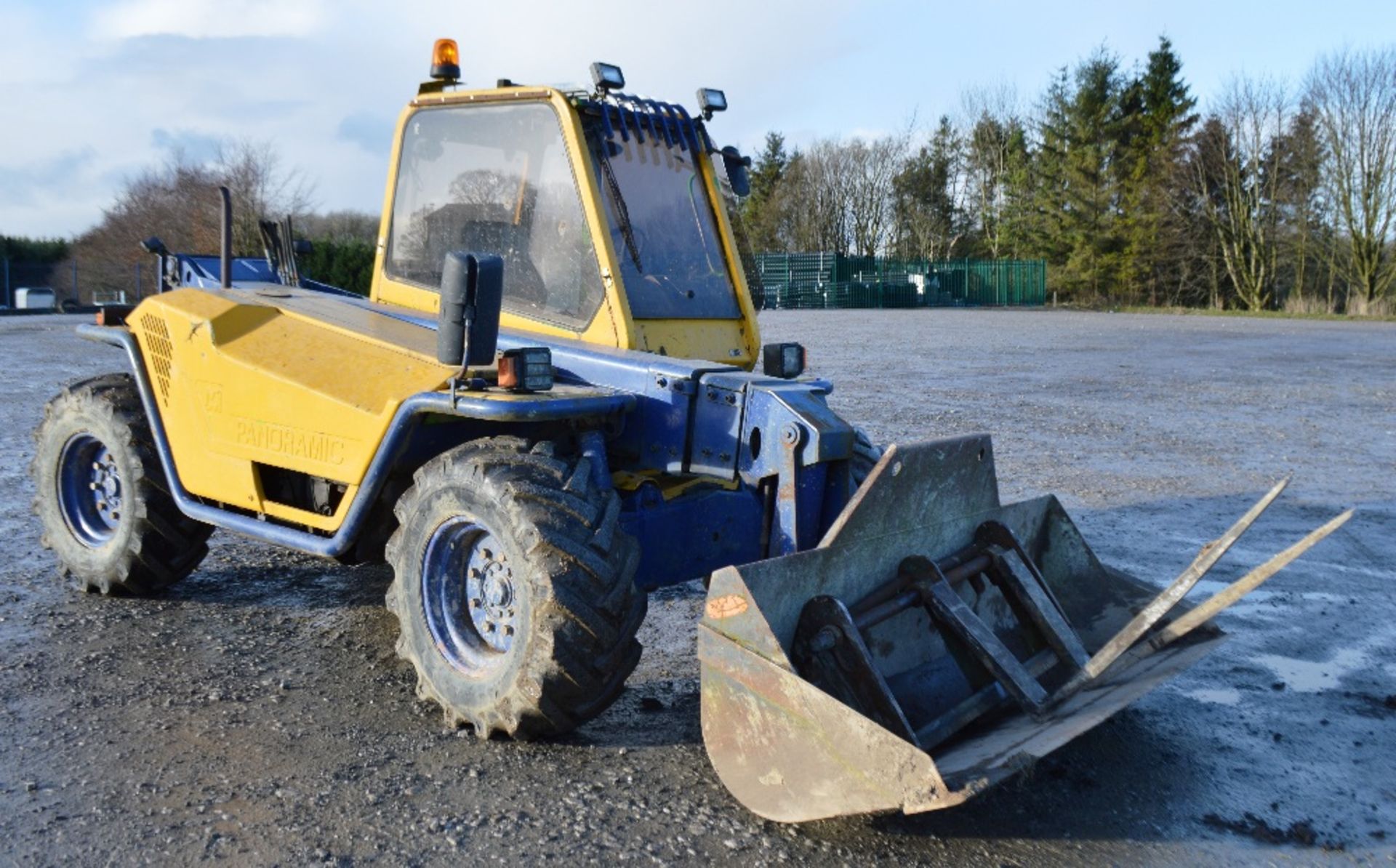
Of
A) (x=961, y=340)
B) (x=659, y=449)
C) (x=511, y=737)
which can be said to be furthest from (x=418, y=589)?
(x=961, y=340)

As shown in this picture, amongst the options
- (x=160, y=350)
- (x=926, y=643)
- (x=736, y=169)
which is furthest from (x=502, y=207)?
(x=926, y=643)

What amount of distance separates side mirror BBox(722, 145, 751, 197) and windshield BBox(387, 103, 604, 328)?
107cm

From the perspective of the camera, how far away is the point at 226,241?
6383 millimetres

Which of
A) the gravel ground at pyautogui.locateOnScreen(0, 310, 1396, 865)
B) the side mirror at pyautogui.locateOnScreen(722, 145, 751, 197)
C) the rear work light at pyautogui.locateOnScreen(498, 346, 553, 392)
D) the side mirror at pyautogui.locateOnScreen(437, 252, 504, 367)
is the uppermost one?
the side mirror at pyautogui.locateOnScreen(722, 145, 751, 197)

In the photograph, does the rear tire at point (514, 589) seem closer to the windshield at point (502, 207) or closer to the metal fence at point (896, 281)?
the windshield at point (502, 207)

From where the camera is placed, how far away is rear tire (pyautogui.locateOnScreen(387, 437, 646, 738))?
4.39m

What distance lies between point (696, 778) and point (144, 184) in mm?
35868

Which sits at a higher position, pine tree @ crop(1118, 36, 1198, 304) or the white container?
pine tree @ crop(1118, 36, 1198, 304)

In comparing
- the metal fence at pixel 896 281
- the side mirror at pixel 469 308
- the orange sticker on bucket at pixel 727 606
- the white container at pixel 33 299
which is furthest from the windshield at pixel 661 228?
the metal fence at pixel 896 281

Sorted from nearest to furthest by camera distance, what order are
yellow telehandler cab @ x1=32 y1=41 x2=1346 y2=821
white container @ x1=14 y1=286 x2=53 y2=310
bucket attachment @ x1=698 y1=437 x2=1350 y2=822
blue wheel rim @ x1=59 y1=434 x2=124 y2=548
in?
bucket attachment @ x1=698 y1=437 x2=1350 y2=822 → yellow telehandler cab @ x1=32 y1=41 x2=1346 y2=821 → blue wheel rim @ x1=59 y1=434 x2=124 y2=548 → white container @ x1=14 y1=286 x2=53 y2=310

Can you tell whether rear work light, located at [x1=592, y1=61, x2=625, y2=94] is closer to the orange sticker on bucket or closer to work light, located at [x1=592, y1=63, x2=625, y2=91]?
work light, located at [x1=592, y1=63, x2=625, y2=91]

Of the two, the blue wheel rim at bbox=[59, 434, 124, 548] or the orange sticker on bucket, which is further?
the blue wheel rim at bbox=[59, 434, 124, 548]

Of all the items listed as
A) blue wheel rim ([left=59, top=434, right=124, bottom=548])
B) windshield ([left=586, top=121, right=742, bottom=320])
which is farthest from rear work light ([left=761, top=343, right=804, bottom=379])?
blue wheel rim ([left=59, top=434, right=124, bottom=548])

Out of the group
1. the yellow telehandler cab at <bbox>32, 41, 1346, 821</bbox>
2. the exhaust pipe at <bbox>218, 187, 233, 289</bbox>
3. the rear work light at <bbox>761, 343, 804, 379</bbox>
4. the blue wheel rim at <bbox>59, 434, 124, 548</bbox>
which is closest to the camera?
the yellow telehandler cab at <bbox>32, 41, 1346, 821</bbox>
